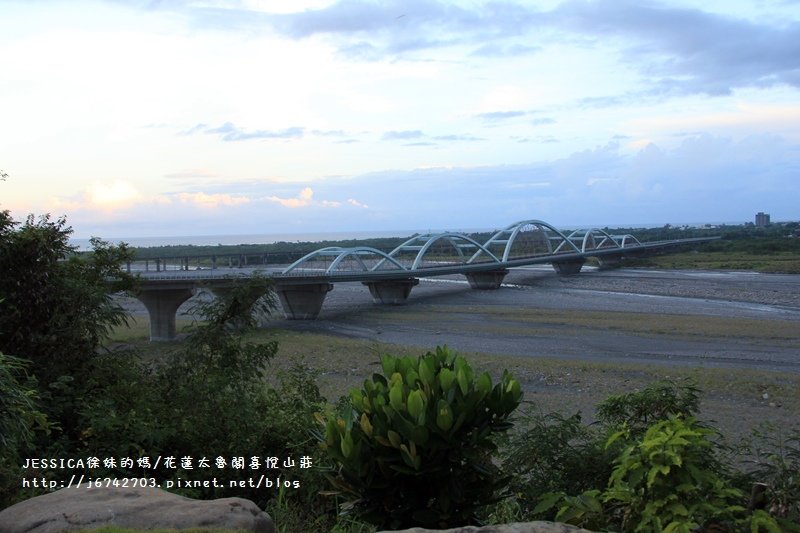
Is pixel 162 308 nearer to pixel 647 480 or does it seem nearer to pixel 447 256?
pixel 647 480

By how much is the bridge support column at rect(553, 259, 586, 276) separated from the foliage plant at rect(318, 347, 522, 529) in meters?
74.0

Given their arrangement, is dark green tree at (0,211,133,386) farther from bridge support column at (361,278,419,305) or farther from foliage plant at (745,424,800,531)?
bridge support column at (361,278,419,305)

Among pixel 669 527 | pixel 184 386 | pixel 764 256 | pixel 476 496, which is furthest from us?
pixel 764 256

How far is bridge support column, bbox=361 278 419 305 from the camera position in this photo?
46344 mm

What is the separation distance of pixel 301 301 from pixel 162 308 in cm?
861

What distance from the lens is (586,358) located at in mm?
24875

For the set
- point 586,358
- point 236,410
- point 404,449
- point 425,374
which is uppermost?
point 425,374

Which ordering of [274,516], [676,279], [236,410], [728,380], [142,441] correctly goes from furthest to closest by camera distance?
[676,279]
[728,380]
[236,410]
[142,441]
[274,516]

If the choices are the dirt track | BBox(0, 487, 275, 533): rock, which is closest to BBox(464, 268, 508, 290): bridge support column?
the dirt track

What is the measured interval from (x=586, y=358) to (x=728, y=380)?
5818 mm

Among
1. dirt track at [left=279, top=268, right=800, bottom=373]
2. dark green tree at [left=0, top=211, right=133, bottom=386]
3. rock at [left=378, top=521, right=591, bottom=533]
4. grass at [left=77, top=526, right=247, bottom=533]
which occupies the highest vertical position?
dark green tree at [left=0, top=211, right=133, bottom=386]

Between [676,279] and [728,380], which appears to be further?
[676,279]

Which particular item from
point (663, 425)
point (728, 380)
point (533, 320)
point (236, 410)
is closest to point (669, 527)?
point (663, 425)

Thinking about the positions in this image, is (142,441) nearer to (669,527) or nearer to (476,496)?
(476,496)
